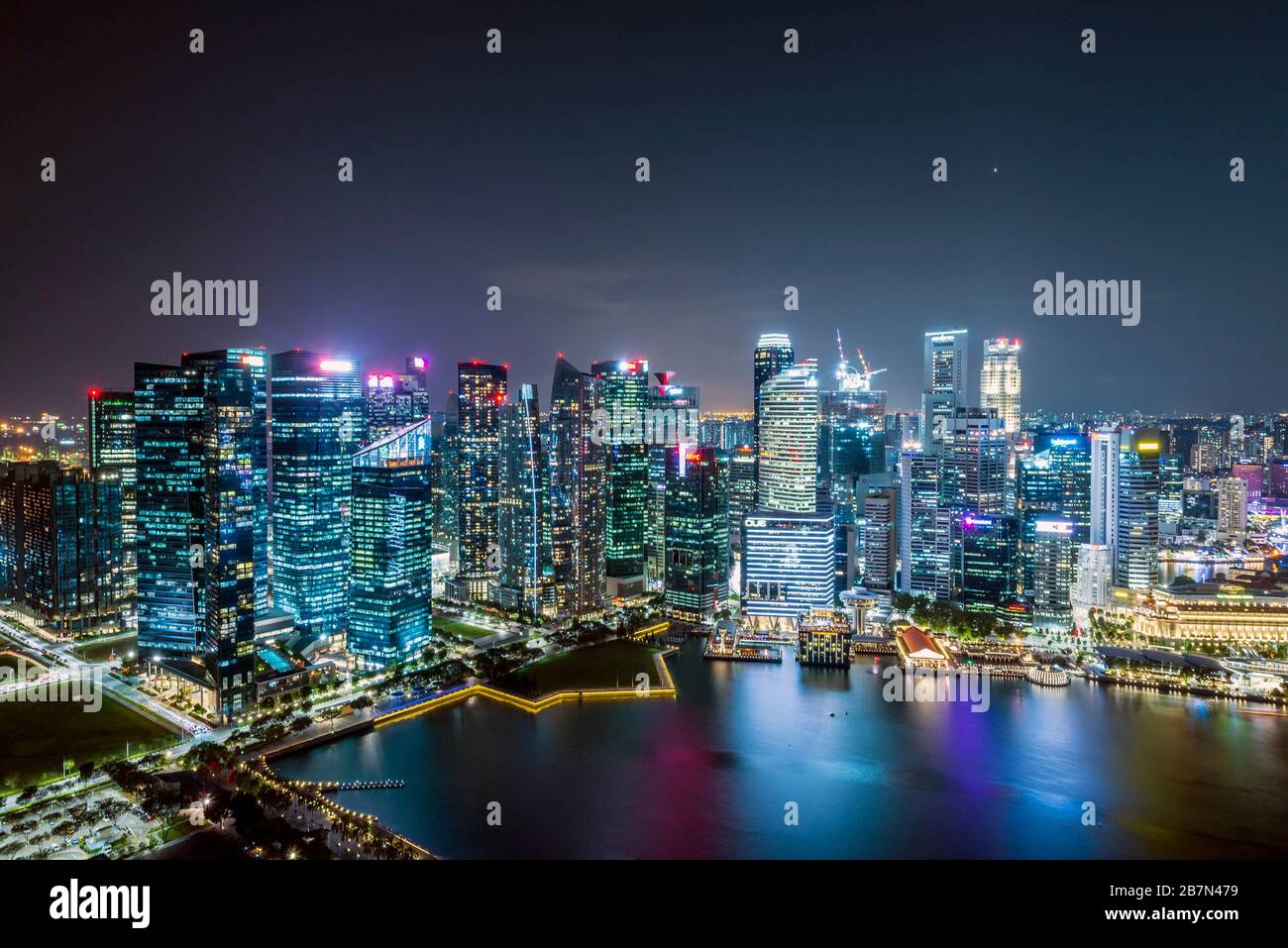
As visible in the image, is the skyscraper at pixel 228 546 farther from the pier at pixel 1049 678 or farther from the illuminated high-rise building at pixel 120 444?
the pier at pixel 1049 678

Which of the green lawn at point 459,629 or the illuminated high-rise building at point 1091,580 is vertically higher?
the illuminated high-rise building at point 1091,580

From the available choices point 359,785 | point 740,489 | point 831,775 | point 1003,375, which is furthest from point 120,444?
point 1003,375

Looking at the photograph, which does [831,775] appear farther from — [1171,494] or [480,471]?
[1171,494]

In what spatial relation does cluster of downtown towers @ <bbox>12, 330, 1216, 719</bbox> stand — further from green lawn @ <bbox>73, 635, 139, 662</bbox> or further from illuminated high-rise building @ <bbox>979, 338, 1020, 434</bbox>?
illuminated high-rise building @ <bbox>979, 338, 1020, 434</bbox>

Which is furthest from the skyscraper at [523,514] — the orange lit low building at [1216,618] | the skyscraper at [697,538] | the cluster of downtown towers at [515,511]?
the orange lit low building at [1216,618]

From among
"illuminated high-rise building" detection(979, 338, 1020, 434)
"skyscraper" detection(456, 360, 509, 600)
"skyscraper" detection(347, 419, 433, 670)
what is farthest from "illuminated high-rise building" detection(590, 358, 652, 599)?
"illuminated high-rise building" detection(979, 338, 1020, 434)

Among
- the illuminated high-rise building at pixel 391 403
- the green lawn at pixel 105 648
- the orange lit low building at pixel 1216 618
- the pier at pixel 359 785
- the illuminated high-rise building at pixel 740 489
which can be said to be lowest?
the pier at pixel 359 785

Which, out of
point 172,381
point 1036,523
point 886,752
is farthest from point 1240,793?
point 172,381
